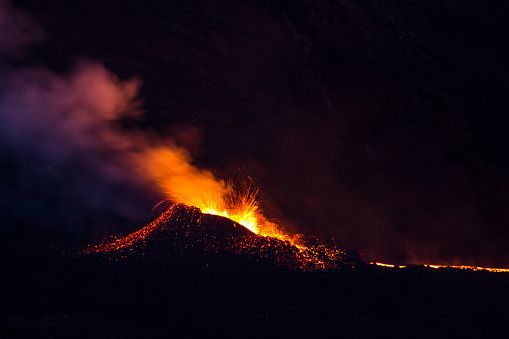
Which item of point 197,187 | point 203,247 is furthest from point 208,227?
point 197,187

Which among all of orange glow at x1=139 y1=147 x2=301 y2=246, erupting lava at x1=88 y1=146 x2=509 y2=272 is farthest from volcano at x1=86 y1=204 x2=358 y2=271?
orange glow at x1=139 y1=147 x2=301 y2=246

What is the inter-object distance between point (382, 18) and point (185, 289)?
4.23 m

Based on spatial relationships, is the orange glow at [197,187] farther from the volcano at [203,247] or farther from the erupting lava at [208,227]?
the volcano at [203,247]

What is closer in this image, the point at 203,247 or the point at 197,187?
the point at 203,247

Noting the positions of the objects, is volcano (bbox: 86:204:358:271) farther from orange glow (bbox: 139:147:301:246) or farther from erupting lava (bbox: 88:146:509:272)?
orange glow (bbox: 139:147:301:246)

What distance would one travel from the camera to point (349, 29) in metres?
6.76

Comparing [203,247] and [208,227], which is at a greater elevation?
[208,227]

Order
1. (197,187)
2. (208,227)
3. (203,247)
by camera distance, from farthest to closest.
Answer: (197,187) → (208,227) → (203,247)

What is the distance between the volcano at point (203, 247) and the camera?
18.6ft

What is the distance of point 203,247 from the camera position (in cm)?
587

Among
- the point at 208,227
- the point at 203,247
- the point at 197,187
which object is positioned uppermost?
the point at 197,187

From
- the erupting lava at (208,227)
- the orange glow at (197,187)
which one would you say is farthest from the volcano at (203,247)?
the orange glow at (197,187)

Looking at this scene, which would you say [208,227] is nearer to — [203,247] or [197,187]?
[203,247]

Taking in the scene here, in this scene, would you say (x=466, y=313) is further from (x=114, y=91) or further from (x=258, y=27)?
(x=114, y=91)
